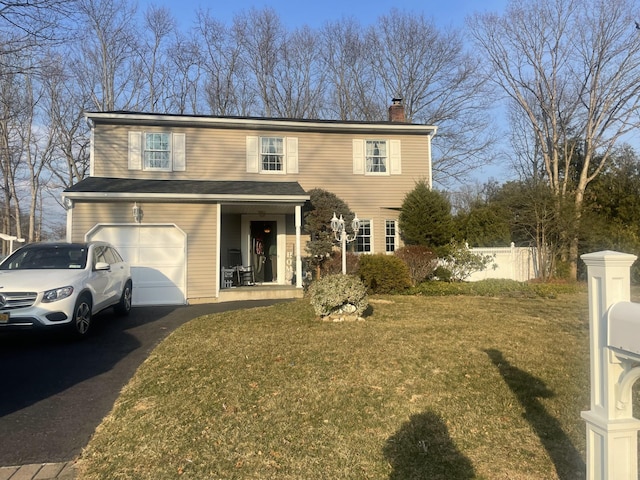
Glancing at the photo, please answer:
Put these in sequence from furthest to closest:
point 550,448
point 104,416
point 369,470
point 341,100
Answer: point 341,100 < point 104,416 < point 550,448 < point 369,470

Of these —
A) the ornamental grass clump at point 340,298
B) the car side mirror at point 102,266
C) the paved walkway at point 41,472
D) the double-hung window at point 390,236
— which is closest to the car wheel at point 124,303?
the car side mirror at point 102,266

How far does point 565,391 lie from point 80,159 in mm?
32003

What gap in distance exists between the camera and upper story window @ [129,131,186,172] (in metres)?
13.8

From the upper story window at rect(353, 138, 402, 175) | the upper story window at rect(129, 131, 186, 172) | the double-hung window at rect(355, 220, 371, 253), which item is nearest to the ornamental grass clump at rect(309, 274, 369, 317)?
the double-hung window at rect(355, 220, 371, 253)

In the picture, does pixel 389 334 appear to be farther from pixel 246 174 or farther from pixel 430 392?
pixel 246 174

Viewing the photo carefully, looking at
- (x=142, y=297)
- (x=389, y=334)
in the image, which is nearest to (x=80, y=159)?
(x=142, y=297)

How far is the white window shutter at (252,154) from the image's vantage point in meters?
14.4

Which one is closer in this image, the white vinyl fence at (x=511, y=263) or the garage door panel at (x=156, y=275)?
the garage door panel at (x=156, y=275)

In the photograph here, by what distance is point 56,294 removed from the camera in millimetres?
6559

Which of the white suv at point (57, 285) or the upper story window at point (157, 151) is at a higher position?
the upper story window at point (157, 151)

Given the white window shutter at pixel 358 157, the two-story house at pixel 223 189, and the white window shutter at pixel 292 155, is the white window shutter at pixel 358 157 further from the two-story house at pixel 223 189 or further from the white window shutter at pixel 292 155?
the white window shutter at pixel 292 155

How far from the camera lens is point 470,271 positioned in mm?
14586

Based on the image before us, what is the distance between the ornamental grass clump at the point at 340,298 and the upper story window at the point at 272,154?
7453mm

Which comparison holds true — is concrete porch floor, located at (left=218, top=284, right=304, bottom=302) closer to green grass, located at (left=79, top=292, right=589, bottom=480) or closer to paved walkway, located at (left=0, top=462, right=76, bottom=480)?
green grass, located at (left=79, top=292, right=589, bottom=480)
